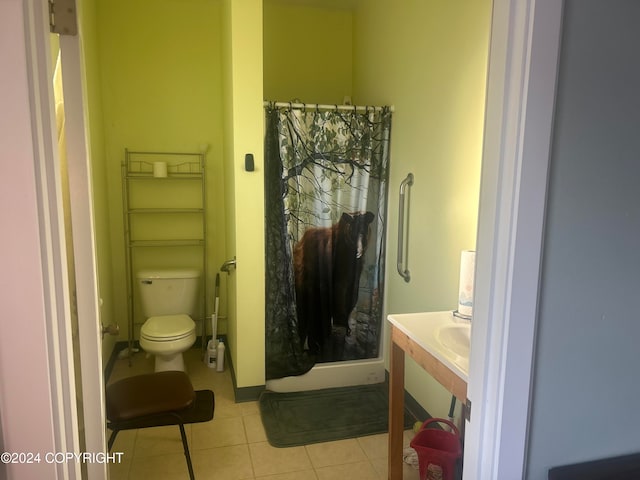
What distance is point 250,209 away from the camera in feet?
9.16

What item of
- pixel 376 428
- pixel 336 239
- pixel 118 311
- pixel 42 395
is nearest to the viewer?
pixel 42 395

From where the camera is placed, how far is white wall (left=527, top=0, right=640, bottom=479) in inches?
39.3

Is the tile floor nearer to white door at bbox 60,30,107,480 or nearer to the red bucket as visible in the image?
the red bucket

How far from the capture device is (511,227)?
3.26 feet

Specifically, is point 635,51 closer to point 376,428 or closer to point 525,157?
point 525,157

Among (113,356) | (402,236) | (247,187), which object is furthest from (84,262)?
(113,356)

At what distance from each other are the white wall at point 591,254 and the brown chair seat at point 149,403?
4.75 feet

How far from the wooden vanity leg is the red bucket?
4.2 inches

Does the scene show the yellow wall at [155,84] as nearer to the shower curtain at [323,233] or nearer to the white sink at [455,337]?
the shower curtain at [323,233]

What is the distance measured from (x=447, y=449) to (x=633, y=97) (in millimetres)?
1609

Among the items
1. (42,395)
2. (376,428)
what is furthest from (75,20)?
(376,428)

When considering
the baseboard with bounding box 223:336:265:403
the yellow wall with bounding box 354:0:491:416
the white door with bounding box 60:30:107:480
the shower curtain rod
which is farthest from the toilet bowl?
the white door with bounding box 60:30:107:480

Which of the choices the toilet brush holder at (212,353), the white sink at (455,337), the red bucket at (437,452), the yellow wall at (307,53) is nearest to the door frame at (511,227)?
the white sink at (455,337)

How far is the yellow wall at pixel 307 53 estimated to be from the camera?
142 inches
